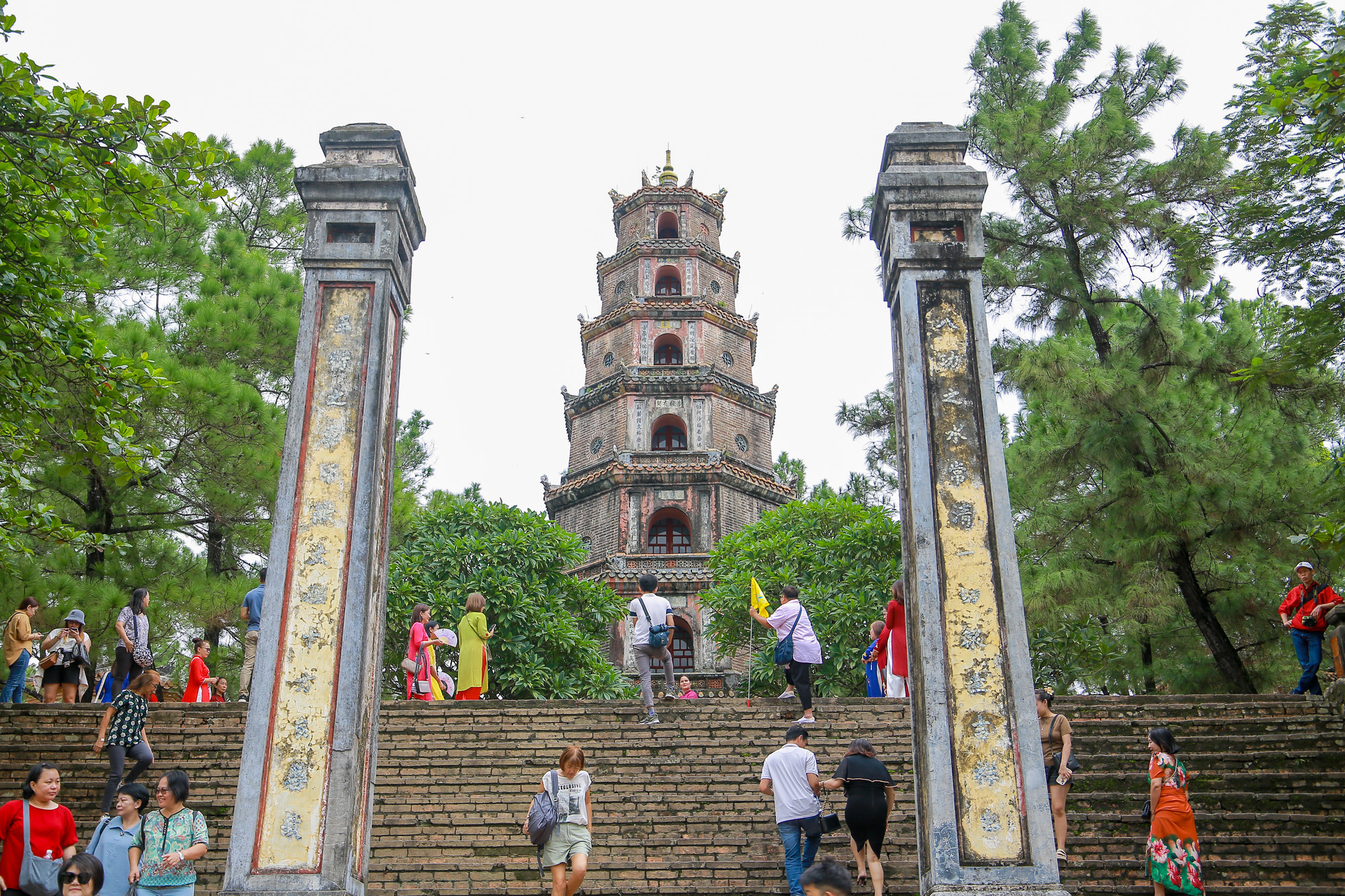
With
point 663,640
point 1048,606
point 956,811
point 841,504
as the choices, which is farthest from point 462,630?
point 841,504

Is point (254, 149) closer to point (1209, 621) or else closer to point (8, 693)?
point (8, 693)

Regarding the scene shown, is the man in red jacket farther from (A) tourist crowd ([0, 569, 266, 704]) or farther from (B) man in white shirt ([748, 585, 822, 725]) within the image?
(A) tourist crowd ([0, 569, 266, 704])

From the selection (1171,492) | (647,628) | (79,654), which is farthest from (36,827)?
(1171,492)

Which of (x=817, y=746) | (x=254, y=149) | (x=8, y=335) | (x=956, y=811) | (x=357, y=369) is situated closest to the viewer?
(x=956, y=811)

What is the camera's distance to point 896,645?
9898 millimetres

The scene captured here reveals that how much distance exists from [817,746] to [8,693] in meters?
6.84

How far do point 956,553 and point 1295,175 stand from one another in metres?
5.99

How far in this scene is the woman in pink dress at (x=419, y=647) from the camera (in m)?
11.1

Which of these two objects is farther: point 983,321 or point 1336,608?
point 1336,608

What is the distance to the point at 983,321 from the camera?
645 cm

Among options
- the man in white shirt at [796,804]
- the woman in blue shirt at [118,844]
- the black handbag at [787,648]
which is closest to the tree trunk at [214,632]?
the black handbag at [787,648]

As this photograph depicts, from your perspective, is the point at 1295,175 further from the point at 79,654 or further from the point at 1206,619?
the point at 79,654

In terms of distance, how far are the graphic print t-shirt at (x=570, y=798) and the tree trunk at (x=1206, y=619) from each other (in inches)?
386

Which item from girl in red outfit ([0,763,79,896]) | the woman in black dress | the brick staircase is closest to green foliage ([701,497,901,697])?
the brick staircase
